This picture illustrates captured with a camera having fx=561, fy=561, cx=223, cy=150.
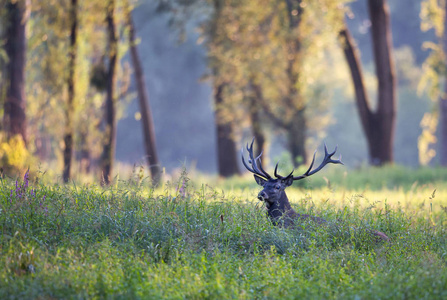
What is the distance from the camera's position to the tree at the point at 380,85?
21.2 metres

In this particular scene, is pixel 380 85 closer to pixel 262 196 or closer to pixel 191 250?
pixel 262 196

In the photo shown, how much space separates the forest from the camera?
20.2 feet

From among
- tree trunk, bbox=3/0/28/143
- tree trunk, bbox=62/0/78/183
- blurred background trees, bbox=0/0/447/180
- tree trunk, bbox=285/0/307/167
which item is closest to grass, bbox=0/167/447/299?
blurred background trees, bbox=0/0/447/180

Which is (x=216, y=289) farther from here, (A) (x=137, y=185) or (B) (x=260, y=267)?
(A) (x=137, y=185)

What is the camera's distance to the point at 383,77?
21406 millimetres

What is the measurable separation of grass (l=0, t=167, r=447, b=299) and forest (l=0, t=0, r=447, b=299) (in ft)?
0.09

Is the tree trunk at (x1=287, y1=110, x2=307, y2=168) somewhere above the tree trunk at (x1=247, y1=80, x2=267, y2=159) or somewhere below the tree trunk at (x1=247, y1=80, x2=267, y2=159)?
below

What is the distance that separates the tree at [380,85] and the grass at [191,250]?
12921 mm

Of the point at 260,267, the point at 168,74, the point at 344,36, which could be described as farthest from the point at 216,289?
the point at 168,74

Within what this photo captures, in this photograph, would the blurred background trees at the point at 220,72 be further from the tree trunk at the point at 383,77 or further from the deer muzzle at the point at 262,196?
the deer muzzle at the point at 262,196

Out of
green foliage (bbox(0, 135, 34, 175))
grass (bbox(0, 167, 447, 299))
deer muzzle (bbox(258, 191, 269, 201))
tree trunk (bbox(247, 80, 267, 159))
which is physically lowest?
grass (bbox(0, 167, 447, 299))

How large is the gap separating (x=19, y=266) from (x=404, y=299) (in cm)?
411

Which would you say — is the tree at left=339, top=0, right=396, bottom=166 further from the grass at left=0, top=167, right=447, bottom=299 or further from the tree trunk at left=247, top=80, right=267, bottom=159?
the grass at left=0, top=167, right=447, bottom=299

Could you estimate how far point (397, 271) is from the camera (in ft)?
21.5
